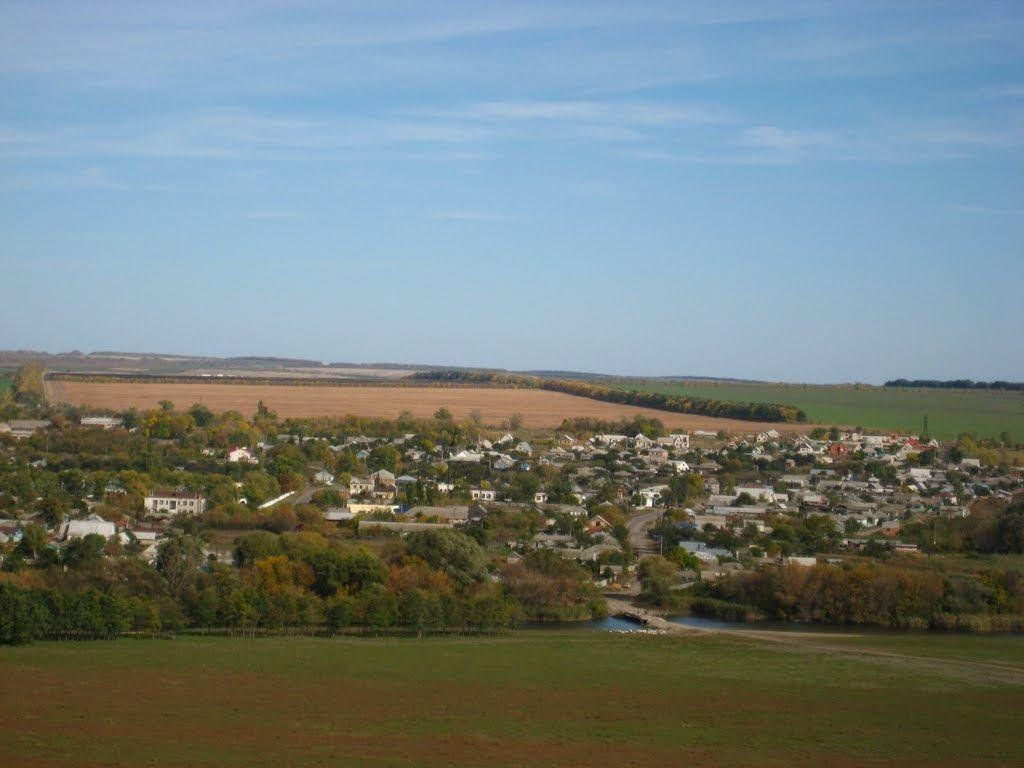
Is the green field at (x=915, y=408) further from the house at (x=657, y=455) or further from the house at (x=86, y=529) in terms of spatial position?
the house at (x=86, y=529)

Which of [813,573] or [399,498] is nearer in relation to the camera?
[813,573]

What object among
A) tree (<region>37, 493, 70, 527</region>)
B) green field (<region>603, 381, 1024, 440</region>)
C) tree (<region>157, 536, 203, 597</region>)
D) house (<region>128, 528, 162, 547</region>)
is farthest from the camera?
green field (<region>603, 381, 1024, 440</region>)

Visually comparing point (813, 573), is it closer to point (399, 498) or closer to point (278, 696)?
point (278, 696)

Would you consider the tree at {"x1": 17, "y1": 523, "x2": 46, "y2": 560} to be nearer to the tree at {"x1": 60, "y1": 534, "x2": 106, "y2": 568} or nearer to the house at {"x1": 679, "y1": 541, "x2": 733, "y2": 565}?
the tree at {"x1": 60, "y1": 534, "x2": 106, "y2": 568}

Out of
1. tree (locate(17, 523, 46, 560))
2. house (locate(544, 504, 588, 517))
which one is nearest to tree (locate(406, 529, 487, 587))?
tree (locate(17, 523, 46, 560))

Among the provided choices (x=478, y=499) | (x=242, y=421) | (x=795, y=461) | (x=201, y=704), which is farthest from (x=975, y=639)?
(x=242, y=421)

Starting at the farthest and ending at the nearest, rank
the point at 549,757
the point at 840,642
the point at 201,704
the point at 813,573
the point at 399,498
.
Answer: the point at 399,498 → the point at 813,573 → the point at 840,642 → the point at 201,704 → the point at 549,757
